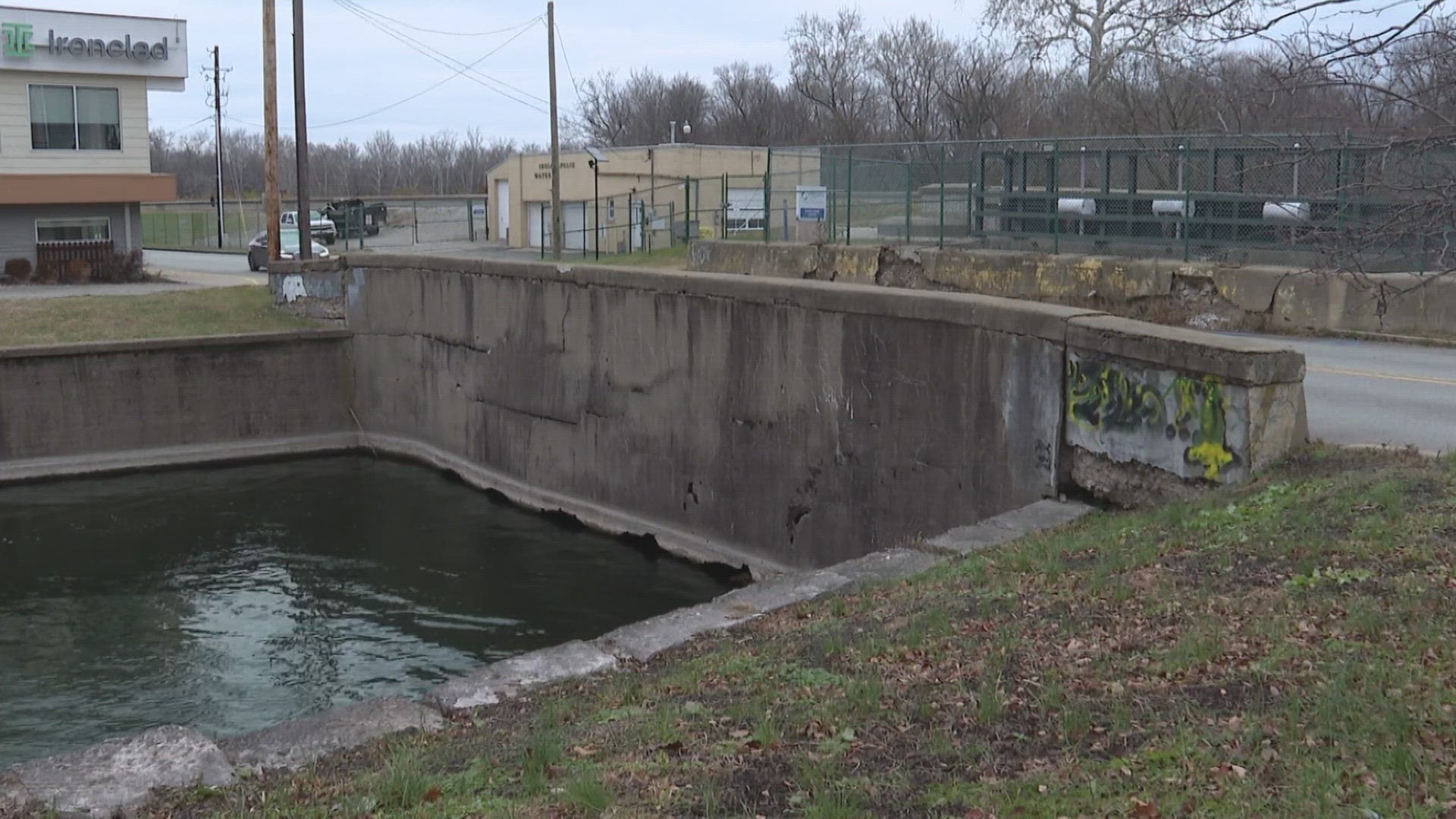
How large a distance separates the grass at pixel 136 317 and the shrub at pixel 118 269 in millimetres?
9305

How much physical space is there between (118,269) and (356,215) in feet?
81.5

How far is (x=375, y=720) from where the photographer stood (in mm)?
6992

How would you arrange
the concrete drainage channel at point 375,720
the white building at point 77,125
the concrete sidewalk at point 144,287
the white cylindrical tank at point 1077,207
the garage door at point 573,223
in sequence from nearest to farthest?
the concrete drainage channel at point 375,720 → the white cylindrical tank at point 1077,207 → the concrete sidewalk at point 144,287 → the white building at point 77,125 → the garage door at point 573,223

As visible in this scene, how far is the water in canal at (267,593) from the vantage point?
1274cm

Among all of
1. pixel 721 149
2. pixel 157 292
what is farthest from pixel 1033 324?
pixel 721 149

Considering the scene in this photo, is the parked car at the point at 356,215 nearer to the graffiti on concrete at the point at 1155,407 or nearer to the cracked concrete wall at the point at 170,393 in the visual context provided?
the cracked concrete wall at the point at 170,393

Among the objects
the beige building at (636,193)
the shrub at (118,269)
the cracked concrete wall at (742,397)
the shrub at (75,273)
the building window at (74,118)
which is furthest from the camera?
the beige building at (636,193)

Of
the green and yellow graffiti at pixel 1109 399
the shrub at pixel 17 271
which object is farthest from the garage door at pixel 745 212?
the green and yellow graffiti at pixel 1109 399

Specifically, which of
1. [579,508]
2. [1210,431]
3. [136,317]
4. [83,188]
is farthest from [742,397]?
[83,188]

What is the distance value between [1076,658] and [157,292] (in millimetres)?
26676

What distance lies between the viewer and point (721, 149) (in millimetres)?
47906

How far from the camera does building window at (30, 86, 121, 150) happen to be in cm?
3781

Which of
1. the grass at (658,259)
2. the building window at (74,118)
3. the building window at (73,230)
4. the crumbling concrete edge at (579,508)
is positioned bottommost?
the crumbling concrete edge at (579,508)

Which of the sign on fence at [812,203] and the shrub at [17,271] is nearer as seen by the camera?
the sign on fence at [812,203]
